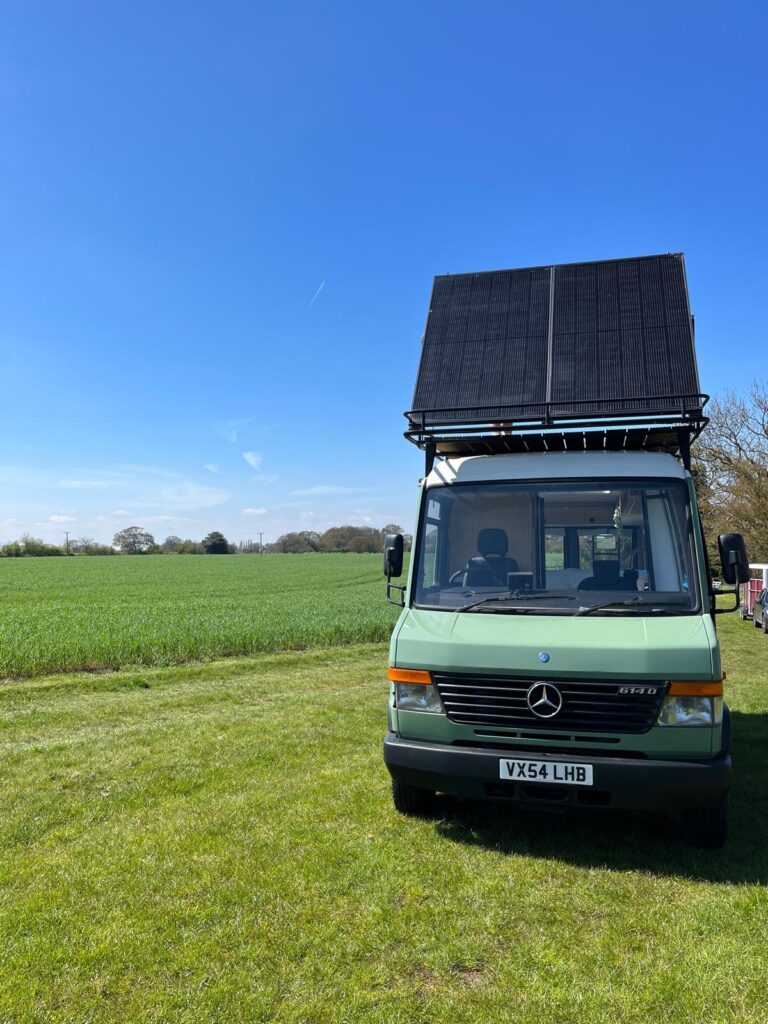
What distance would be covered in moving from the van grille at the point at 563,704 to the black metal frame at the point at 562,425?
7.52 ft

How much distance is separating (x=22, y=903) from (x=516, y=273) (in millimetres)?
6933

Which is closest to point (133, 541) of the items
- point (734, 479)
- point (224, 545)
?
point (224, 545)

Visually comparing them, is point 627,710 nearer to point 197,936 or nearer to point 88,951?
point 197,936

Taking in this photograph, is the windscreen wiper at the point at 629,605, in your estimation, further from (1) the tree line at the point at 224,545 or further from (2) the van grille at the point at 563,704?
(1) the tree line at the point at 224,545

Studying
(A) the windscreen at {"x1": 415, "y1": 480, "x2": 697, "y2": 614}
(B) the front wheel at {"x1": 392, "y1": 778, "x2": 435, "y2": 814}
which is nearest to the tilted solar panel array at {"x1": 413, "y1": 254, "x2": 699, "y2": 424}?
(A) the windscreen at {"x1": 415, "y1": 480, "x2": 697, "y2": 614}

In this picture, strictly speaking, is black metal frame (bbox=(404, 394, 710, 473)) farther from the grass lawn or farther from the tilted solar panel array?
the grass lawn

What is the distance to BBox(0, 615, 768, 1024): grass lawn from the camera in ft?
10.4

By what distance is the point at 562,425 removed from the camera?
19.8ft

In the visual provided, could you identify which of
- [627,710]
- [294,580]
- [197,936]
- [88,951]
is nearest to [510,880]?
[627,710]

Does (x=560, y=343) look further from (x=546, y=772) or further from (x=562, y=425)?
(x=546, y=772)

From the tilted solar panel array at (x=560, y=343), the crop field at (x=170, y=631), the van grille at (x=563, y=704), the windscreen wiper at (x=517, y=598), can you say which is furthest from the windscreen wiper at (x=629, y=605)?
the crop field at (x=170, y=631)

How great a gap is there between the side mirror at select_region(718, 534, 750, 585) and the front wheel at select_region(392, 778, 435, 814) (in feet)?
9.33

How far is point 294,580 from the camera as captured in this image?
46.5 m

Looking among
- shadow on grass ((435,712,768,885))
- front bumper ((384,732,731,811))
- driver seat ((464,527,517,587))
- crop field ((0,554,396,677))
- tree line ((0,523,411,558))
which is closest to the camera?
front bumper ((384,732,731,811))
